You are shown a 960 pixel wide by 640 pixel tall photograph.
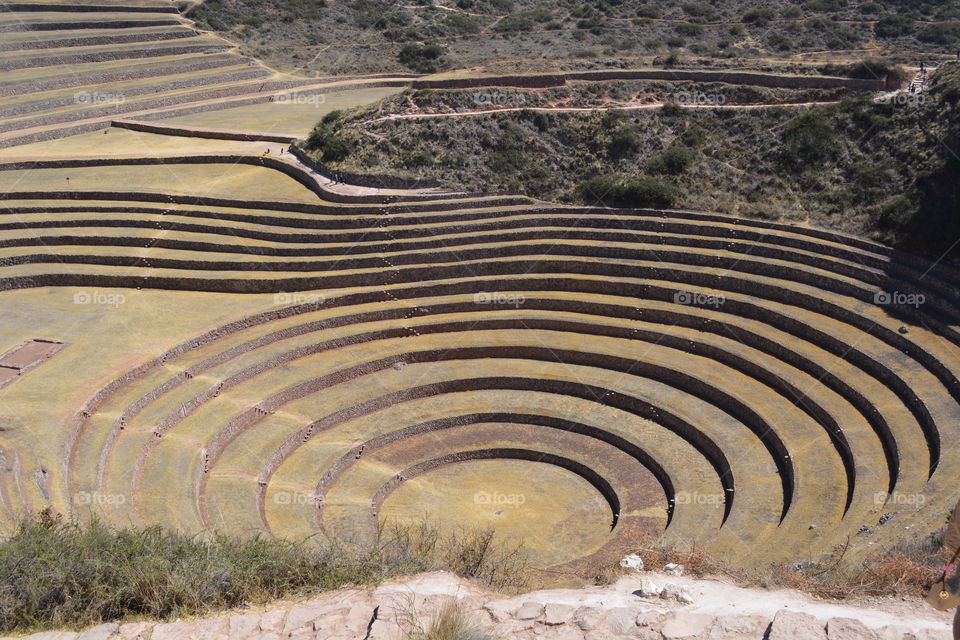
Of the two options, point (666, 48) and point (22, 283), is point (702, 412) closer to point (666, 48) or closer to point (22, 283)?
point (22, 283)

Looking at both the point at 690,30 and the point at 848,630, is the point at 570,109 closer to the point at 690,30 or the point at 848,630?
the point at 690,30

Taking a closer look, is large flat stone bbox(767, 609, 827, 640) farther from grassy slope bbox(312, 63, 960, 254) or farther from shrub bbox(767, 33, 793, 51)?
shrub bbox(767, 33, 793, 51)

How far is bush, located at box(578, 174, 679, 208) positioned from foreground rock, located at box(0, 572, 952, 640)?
25.1 meters

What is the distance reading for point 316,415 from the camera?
26.0 metres

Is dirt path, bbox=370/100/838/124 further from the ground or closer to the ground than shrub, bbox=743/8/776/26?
closer to the ground

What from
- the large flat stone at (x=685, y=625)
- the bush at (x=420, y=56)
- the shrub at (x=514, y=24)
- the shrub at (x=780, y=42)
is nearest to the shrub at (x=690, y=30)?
the shrub at (x=780, y=42)

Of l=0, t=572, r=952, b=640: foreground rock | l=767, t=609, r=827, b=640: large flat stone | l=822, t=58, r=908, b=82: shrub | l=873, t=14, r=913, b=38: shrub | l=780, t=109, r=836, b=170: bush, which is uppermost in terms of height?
l=873, t=14, r=913, b=38: shrub

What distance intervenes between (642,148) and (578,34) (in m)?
27.3

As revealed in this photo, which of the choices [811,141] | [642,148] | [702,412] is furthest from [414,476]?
[811,141]

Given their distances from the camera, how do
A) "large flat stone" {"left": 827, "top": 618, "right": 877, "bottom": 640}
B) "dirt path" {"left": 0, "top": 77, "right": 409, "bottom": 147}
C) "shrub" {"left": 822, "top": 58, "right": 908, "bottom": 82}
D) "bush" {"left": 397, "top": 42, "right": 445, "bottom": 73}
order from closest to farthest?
1. "large flat stone" {"left": 827, "top": 618, "right": 877, "bottom": 640}
2. "shrub" {"left": 822, "top": 58, "right": 908, "bottom": 82}
3. "dirt path" {"left": 0, "top": 77, "right": 409, "bottom": 147}
4. "bush" {"left": 397, "top": 42, "right": 445, "bottom": 73}

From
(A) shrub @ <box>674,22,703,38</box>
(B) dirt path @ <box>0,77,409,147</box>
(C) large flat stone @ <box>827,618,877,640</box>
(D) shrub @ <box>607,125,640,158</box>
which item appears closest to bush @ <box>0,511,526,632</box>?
(C) large flat stone @ <box>827,618,877,640</box>

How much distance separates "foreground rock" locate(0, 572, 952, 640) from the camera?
32.9 feet

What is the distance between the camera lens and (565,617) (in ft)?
34.7

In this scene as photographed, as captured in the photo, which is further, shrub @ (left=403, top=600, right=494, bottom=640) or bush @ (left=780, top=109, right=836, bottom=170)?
bush @ (left=780, top=109, right=836, bottom=170)
